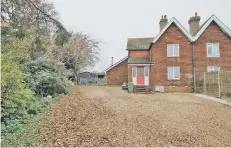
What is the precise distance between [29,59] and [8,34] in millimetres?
6002

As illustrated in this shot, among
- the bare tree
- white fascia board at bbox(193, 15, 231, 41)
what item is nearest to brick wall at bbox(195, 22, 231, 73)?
white fascia board at bbox(193, 15, 231, 41)

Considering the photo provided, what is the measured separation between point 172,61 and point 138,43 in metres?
6.67

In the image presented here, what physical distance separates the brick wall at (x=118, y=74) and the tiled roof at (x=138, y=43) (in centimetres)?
242

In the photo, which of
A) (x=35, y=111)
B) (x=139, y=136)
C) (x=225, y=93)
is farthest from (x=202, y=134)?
(x=225, y=93)

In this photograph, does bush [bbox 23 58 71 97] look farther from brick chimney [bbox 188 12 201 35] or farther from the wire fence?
brick chimney [bbox 188 12 201 35]

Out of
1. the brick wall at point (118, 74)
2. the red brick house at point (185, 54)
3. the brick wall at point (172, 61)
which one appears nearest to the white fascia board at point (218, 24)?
the red brick house at point (185, 54)

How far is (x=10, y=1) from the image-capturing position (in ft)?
30.3

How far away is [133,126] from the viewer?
10258 millimetres

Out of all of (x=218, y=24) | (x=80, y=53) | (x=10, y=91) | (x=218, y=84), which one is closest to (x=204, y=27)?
(x=218, y=24)

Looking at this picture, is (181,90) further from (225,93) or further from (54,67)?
(54,67)

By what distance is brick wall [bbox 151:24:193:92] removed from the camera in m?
26.7

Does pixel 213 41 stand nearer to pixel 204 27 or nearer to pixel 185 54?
pixel 204 27

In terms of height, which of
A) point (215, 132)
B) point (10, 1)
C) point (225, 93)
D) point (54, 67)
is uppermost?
point (10, 1)

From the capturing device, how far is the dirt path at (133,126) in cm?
872
